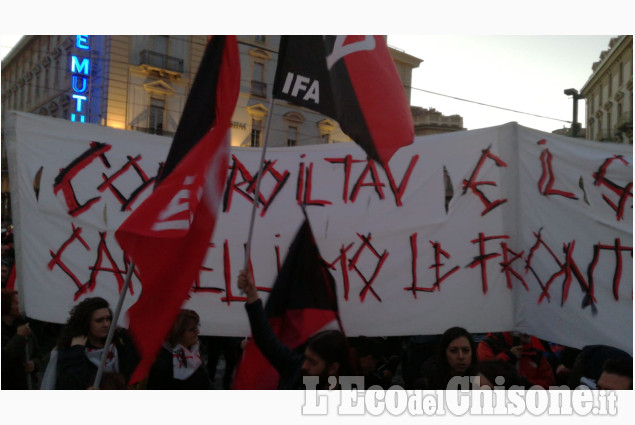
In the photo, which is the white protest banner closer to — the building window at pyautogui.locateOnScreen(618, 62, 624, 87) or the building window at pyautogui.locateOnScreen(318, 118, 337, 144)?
the building window at pyautogui.locateOnScreen(618, 62, 624, 87)

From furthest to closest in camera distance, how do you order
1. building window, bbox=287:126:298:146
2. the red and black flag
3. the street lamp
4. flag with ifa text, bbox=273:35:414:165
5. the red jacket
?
building window, bbox=287:126:298:146 → the street lamp → the red jacket → the red and black flag → flag with ifa text, bbox=273:35:414:165

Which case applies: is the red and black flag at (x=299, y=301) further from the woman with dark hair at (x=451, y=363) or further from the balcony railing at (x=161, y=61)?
the balcony railing at (x=161, y=61)

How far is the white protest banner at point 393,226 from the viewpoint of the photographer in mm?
4105

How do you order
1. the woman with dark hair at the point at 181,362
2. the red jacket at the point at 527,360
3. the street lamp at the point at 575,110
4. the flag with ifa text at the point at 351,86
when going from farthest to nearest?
the street lamp at the point at 575,110 < the red jacket at the point at 527,360 < the woman with dark hair at the point at 181,362 < the flag with ifa text at the point at 351,86

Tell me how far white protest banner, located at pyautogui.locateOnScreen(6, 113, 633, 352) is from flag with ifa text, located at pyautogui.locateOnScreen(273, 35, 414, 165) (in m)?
1.02

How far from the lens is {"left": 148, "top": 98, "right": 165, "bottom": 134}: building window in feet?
73.7

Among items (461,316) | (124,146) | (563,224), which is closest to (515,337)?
(461,316)

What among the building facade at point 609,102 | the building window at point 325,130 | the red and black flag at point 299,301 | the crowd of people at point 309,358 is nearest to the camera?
the crowd of people at point 309,358

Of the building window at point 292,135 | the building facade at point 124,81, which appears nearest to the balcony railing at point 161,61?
the building facade at point 124,81

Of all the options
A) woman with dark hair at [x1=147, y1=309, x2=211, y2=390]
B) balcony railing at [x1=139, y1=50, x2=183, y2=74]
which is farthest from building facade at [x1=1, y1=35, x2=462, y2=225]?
woman with dark hair at [x1=147, y1=309, x2=211, y2=390]

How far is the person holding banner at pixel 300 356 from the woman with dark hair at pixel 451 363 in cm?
102

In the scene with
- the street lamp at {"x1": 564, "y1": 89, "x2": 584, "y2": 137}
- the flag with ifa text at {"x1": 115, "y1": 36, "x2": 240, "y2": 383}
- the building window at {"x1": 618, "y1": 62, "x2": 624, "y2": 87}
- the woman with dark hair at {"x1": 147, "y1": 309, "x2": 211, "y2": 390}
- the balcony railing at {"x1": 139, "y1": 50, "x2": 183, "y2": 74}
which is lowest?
the woman with dark hair at {"x1": 147, "y1": 309, "x2": 211, "y2": 390}

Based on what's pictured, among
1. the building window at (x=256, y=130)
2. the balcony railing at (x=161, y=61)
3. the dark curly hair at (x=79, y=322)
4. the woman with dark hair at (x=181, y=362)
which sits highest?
the balcony railing at (x=161, y=61)
